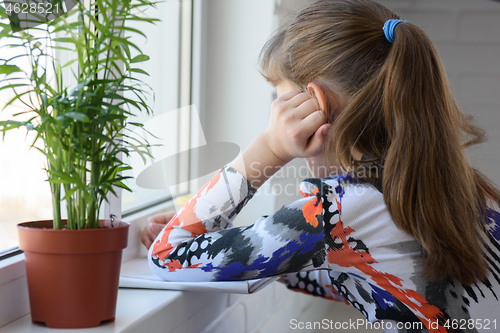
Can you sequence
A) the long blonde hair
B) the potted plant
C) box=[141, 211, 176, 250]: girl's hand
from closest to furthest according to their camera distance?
the potted plant < the long blonde hair < box=[141, 211, 176, 250]: girl's hand

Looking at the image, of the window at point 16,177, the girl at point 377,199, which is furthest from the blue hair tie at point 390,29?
the window at point 16,177

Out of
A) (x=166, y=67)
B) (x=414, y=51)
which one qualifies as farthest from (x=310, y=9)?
(x=166, y=67)

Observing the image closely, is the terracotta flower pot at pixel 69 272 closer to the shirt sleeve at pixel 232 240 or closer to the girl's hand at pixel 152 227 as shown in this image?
the shirt sleeve at pixel 232 240

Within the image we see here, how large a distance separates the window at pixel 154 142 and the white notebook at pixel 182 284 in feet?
0.57

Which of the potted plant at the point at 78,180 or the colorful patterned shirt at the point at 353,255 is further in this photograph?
the colorful patterned shirt at the point at 353,255

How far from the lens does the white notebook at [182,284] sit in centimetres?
→ 70

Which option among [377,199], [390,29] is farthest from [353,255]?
[390,29]

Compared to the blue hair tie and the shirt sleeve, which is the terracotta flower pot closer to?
the shirt sleeve

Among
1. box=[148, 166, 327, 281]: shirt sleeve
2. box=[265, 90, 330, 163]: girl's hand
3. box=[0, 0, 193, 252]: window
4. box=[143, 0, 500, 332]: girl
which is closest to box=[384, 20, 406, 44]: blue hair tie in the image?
box=[143, 0, 500, 332]: girl

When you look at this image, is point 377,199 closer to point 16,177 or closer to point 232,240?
point 232,240

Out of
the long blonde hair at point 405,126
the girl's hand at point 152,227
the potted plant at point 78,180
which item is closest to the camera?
the potted plant at point 78,180

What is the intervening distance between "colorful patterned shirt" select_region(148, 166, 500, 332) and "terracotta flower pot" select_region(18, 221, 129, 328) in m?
0.16

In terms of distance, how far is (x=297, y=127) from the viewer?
2.35 feet

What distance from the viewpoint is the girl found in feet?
2.06
